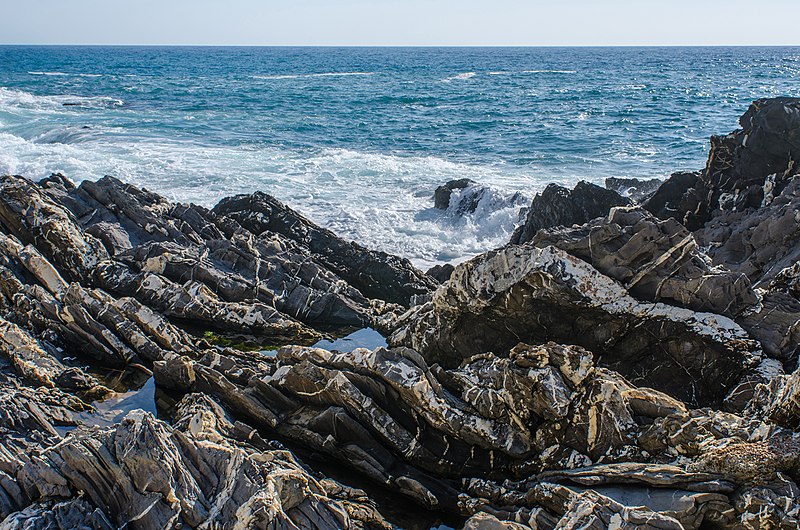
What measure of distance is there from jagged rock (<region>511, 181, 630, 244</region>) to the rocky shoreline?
119 inches

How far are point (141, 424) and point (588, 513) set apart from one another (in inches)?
170

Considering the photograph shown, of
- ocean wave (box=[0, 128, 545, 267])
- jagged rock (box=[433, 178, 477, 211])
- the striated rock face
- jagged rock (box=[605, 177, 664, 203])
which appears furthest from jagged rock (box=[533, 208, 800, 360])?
jagged rock (box=[433, 178, 477, 211])

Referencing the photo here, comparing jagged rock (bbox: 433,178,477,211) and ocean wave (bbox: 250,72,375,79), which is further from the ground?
ocean wave (bbox: 250,72,375,79)

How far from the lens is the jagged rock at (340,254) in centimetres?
1551

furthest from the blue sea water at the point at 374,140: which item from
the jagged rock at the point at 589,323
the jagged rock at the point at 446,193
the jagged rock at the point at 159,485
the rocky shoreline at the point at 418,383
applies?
the jagged rock at the point at 159,485

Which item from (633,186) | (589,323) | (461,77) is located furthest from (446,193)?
(461,77)

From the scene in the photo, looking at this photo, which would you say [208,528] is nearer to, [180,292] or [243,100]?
[180,292]

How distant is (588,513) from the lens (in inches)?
228

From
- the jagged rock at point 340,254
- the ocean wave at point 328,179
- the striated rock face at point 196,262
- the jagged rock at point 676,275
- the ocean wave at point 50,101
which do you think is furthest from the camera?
the ocean wave at point 50,101

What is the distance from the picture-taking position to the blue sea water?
25.5 m

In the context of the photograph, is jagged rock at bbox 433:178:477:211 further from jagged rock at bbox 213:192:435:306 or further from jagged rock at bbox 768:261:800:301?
jagged rock at bbox 768:261:800:301

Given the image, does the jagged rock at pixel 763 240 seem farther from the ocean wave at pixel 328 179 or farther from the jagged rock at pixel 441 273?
the ocean wave at pixel 328 179

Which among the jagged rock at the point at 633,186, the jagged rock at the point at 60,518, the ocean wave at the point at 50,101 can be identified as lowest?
the jagged rock at the point at 60,518

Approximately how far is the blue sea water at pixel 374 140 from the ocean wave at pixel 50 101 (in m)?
0.24
